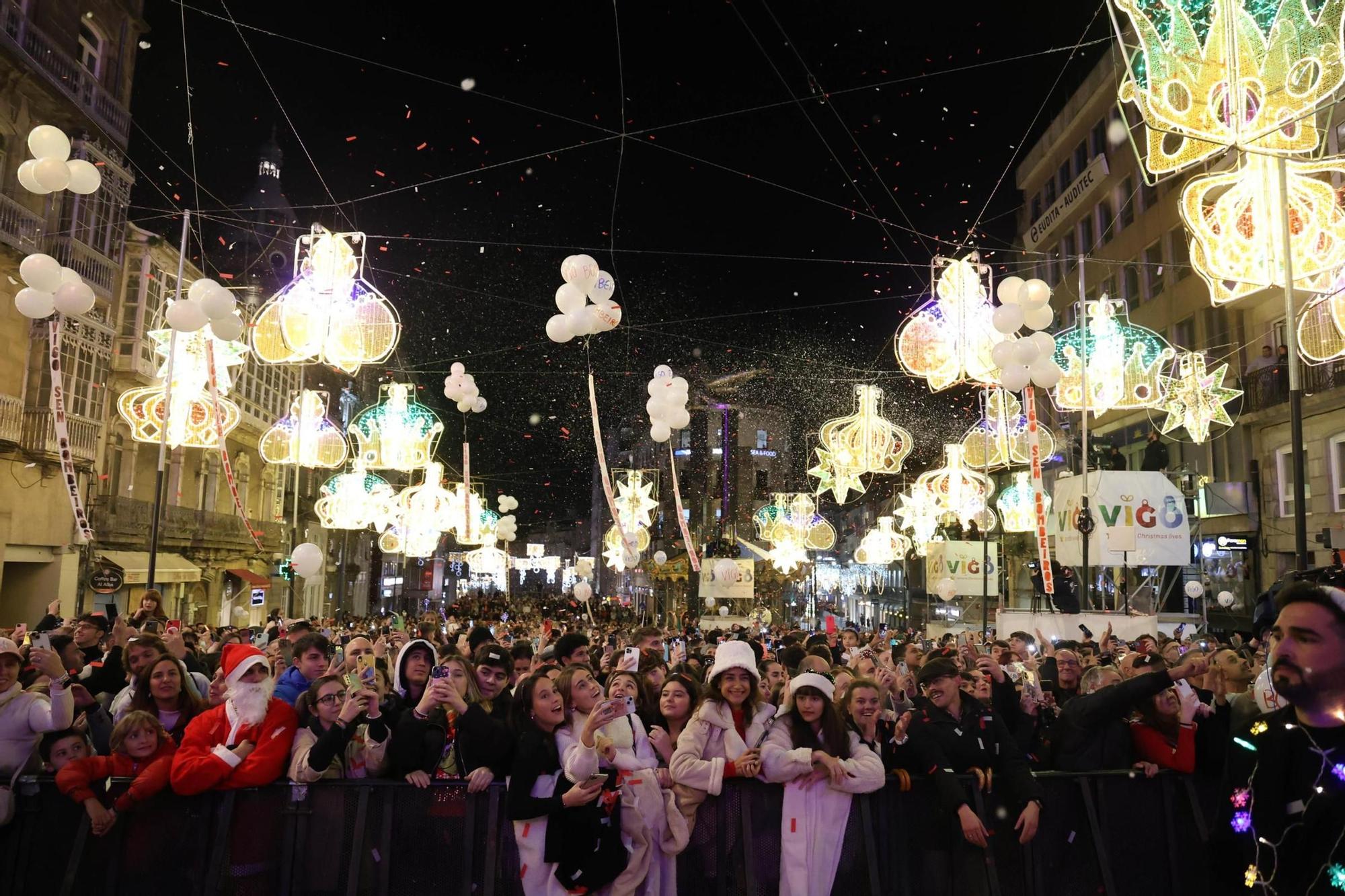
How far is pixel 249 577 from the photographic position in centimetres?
3344

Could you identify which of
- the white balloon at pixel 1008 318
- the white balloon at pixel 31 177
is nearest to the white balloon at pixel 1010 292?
the white balloon at pixel 1008 318

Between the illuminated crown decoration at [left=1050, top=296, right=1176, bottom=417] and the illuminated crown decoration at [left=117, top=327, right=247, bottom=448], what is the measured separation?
1617 cm

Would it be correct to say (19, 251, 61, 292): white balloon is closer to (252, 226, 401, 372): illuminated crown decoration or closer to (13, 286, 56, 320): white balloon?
(13, 286, 56, 320): white balloon

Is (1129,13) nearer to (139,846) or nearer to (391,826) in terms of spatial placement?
(391,826)

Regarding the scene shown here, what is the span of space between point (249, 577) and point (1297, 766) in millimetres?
35150

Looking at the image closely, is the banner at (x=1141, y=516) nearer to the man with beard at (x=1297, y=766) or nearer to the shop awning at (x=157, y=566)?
the man with beard at (x=1297, y=766)

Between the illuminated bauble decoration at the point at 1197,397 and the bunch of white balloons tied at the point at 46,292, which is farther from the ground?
the illuminated bauble decoration at the point at 1197,397

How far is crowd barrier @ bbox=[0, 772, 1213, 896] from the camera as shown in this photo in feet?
16.3

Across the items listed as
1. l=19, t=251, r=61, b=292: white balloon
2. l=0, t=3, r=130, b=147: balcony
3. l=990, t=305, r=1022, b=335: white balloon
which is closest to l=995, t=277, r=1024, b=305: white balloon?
l=990, t=305, r=1022, b=335: white balloon

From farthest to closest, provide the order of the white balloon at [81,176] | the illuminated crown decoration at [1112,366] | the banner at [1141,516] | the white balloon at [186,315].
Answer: the illuminated crown decoration at [1112,366]
the banner at [1141,516]
the white balloon at [186,315]
the white balloon at [81,176]

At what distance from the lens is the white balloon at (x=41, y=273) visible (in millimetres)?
10797

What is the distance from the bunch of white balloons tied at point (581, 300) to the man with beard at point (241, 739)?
751cm

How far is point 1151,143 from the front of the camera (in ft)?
34.8

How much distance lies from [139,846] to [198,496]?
29.0 m
